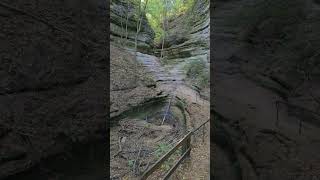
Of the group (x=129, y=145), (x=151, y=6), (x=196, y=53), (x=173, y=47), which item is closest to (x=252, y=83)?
(x=129, y=145)

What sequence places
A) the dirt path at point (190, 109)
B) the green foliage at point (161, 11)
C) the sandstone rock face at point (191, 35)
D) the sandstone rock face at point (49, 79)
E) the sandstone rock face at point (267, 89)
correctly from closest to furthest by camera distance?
the sandstone rock face at point (49, 79)
the sandstone rock face at point (267, 89)
the dirt path at point (190, 109)
the sandstone rock face at point (191, 35)
the green foliage at point (161, 11)

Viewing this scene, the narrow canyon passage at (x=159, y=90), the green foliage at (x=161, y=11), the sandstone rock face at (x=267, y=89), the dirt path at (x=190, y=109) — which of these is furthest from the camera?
the green foliage at (x=161, y=11)

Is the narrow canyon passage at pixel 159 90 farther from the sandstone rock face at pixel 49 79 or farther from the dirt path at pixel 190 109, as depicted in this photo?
the sandstone rock face at pixel 49 79

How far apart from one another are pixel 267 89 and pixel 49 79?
3.22 ft

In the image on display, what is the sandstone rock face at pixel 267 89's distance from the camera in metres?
1.29

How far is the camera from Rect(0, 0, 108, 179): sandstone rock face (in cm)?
99

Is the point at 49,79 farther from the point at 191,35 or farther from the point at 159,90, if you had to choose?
the point at 191,35

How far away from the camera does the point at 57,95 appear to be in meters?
1.16

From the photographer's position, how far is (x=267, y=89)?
136cm

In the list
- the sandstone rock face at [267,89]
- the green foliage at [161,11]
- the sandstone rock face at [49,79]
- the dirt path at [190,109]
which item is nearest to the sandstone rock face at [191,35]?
the green foliage at [161,11]

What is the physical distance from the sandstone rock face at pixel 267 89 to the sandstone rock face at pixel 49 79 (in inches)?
24.0

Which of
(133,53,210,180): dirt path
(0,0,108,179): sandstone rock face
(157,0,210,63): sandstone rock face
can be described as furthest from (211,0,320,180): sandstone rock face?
(157,0,210,63): sandstone rock face

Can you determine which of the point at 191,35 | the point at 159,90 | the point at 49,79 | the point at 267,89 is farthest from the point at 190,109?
the point at 49,79

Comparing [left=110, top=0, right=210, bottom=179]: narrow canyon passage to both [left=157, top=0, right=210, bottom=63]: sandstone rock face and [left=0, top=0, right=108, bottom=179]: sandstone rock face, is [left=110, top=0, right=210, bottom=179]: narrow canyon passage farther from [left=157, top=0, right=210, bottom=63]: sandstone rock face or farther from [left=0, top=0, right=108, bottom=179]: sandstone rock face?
[left=0, top=0, right=108, bottom=179]: sandstone rock face
